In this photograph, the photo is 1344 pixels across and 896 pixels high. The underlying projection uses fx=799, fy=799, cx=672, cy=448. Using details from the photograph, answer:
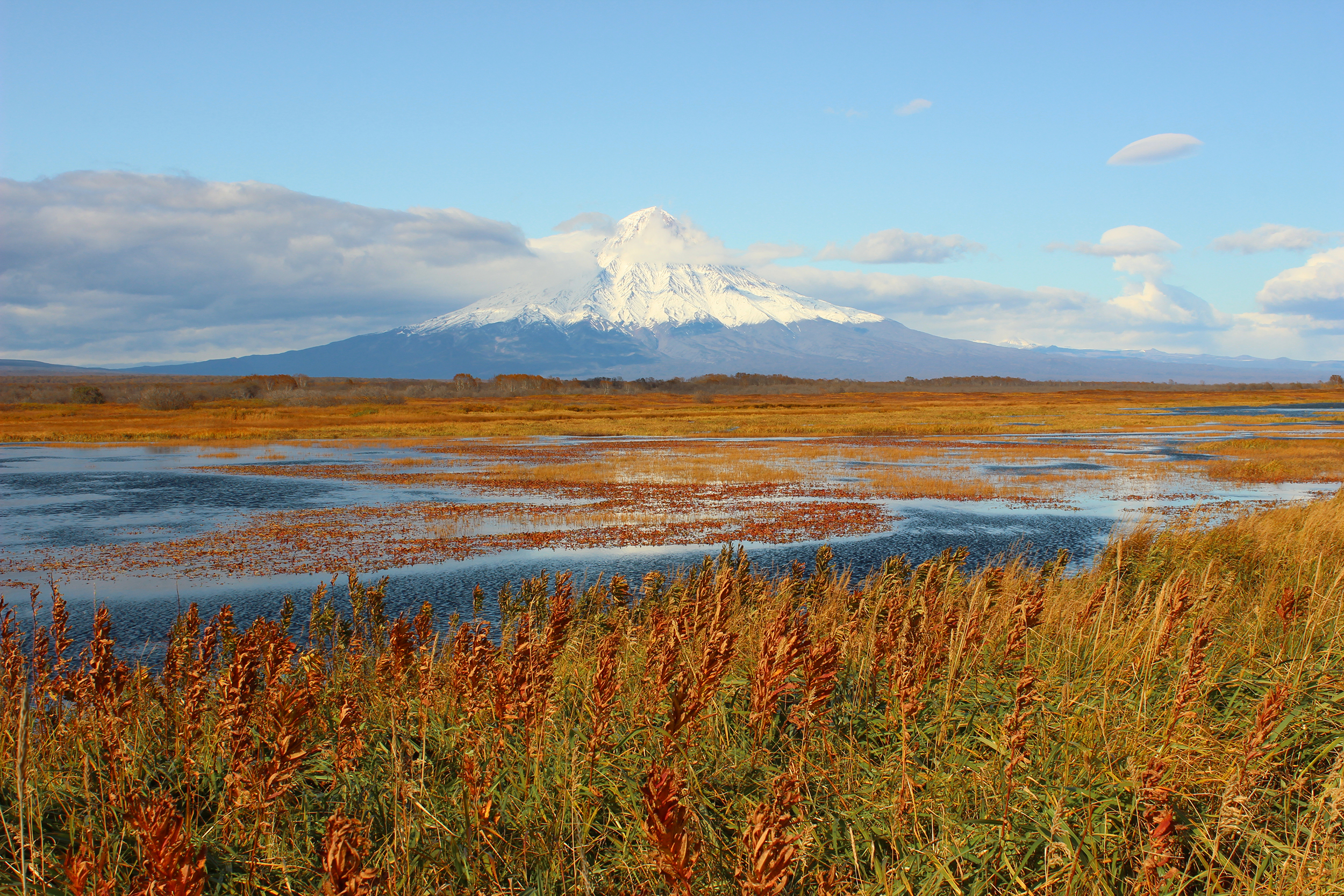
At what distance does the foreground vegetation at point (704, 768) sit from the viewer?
3061 millimetres

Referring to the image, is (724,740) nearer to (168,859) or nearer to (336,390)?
(168,859)

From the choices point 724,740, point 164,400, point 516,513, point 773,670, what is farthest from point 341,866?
point 164,400

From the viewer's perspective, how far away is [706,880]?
132 inches

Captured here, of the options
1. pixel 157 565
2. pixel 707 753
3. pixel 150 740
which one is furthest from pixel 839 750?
pixel 157 565

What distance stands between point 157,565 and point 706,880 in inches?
797

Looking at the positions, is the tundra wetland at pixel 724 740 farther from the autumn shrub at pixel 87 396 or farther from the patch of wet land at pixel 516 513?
the autumn shrub at pixel 87 396

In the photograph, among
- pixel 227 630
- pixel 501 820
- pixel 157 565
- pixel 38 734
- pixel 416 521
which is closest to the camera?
pixel 501 820

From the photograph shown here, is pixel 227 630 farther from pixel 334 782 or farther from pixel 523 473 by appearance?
pixel 523 473

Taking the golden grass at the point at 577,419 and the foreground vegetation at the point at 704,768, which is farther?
the golden grass at the point at 577,419

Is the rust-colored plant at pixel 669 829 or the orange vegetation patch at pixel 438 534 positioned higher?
the rust-colored plant at pixel 669 829

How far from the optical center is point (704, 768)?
442cm

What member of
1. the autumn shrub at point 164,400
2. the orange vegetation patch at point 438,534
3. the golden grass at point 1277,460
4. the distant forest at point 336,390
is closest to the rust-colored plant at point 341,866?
the orange vegetation patch at point 438,534

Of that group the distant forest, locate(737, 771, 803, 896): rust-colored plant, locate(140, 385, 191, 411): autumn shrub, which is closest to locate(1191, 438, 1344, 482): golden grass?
locate(737, 771, 803, 896): rust-colored plant

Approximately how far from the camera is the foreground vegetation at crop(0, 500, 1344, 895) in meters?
3.06
